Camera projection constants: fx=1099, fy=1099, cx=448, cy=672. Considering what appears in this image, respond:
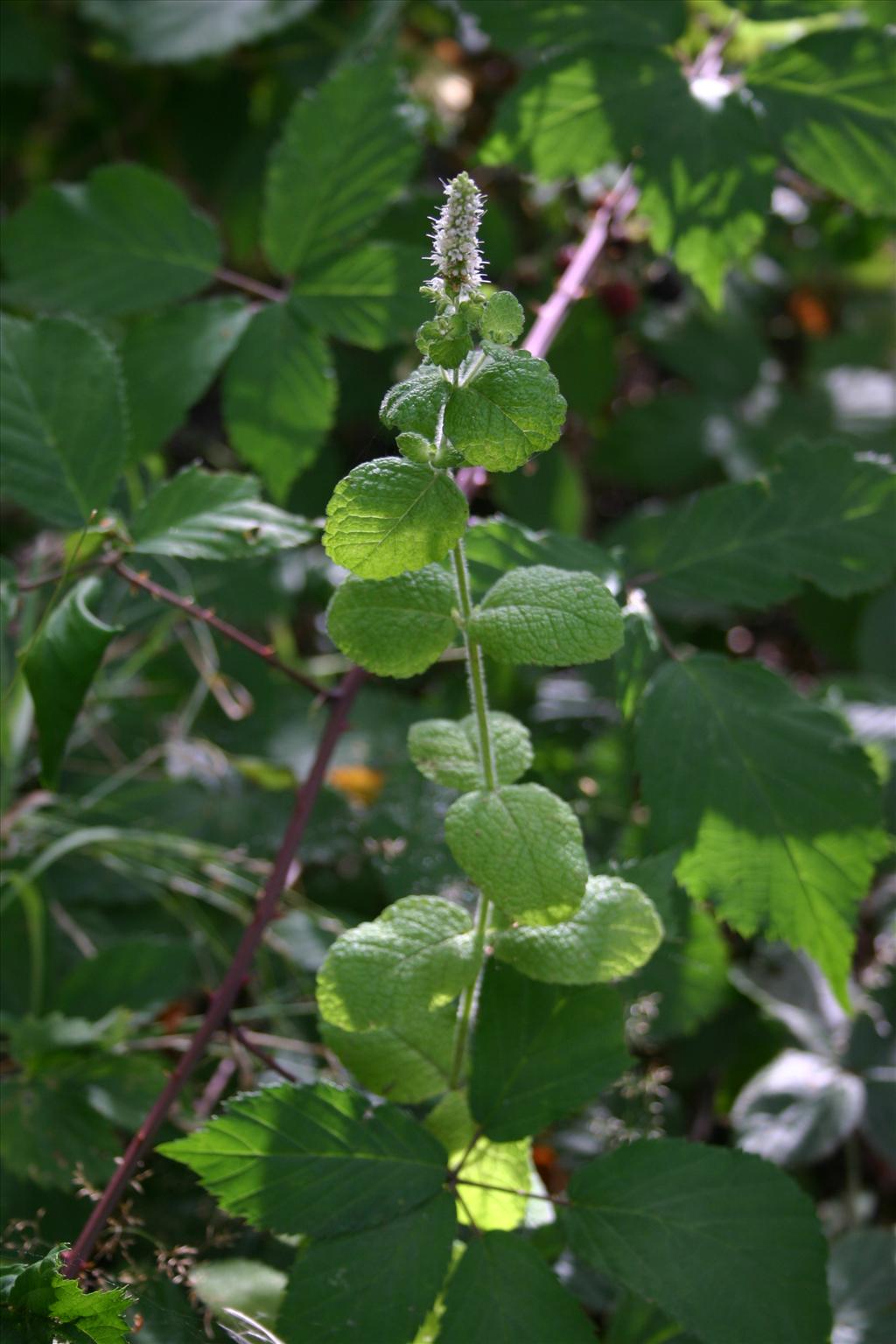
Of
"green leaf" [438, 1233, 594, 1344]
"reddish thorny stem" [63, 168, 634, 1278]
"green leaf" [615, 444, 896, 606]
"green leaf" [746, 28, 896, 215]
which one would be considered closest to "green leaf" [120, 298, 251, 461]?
"reddish thorny stem" [63, 168, 634, 1278]

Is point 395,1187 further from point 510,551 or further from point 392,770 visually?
point 392,770

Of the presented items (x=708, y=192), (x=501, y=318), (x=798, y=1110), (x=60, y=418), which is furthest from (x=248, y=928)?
(x=708, y=192)

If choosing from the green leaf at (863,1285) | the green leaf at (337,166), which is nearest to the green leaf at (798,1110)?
the green leaf at (863,1285)

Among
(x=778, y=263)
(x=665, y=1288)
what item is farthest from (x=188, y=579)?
(x=778, y=263)

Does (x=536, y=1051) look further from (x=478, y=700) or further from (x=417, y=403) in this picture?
(x=417, y=403)

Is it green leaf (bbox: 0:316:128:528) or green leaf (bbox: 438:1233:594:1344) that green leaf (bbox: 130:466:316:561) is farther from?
green leaf (bbox: 438:1233:594:1344)

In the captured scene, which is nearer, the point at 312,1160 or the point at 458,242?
the point at 458,242

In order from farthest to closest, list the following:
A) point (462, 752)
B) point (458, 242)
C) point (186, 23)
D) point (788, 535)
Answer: point (186, 23) < point (788, 535) < point (462, 752) < point (458, 242)

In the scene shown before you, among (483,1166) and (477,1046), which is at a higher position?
(477,1046)
